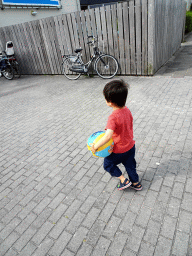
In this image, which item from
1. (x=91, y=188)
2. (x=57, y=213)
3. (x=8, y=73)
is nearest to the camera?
(x=57, y=213)

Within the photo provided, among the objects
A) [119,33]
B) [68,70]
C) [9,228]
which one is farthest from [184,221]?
[68,70]

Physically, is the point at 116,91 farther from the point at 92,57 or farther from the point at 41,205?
the point at 92,57

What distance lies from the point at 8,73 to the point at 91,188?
31.6ft

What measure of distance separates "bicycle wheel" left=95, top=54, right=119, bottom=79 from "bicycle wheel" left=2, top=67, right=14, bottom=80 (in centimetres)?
528

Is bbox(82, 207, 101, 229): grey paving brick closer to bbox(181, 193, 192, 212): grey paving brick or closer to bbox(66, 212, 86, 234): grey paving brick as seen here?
bbox(66, 212, 86, 234): grey paving brick

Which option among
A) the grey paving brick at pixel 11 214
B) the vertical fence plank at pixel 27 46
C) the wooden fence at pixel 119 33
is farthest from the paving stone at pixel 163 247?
the vertical fence plank at pixel 27 46

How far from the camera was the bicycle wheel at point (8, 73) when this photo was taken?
984cm

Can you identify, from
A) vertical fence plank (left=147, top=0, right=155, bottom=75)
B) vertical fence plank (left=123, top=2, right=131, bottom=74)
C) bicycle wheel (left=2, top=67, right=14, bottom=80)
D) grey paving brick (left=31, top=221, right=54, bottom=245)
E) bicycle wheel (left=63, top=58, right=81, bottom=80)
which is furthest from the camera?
bicycle wheel (left=2, top=67, right=14, bottom=80)

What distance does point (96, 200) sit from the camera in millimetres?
2439

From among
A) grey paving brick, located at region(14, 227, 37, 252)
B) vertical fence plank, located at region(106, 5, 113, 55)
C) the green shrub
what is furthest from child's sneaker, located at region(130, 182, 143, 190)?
the green shrub

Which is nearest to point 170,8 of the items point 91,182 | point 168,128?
point 168,128

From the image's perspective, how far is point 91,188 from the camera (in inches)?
104

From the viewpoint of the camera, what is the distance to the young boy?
180 cm

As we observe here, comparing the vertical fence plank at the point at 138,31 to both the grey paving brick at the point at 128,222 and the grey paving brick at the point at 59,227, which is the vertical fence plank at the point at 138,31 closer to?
the grey paving brick at the point at 128,222
